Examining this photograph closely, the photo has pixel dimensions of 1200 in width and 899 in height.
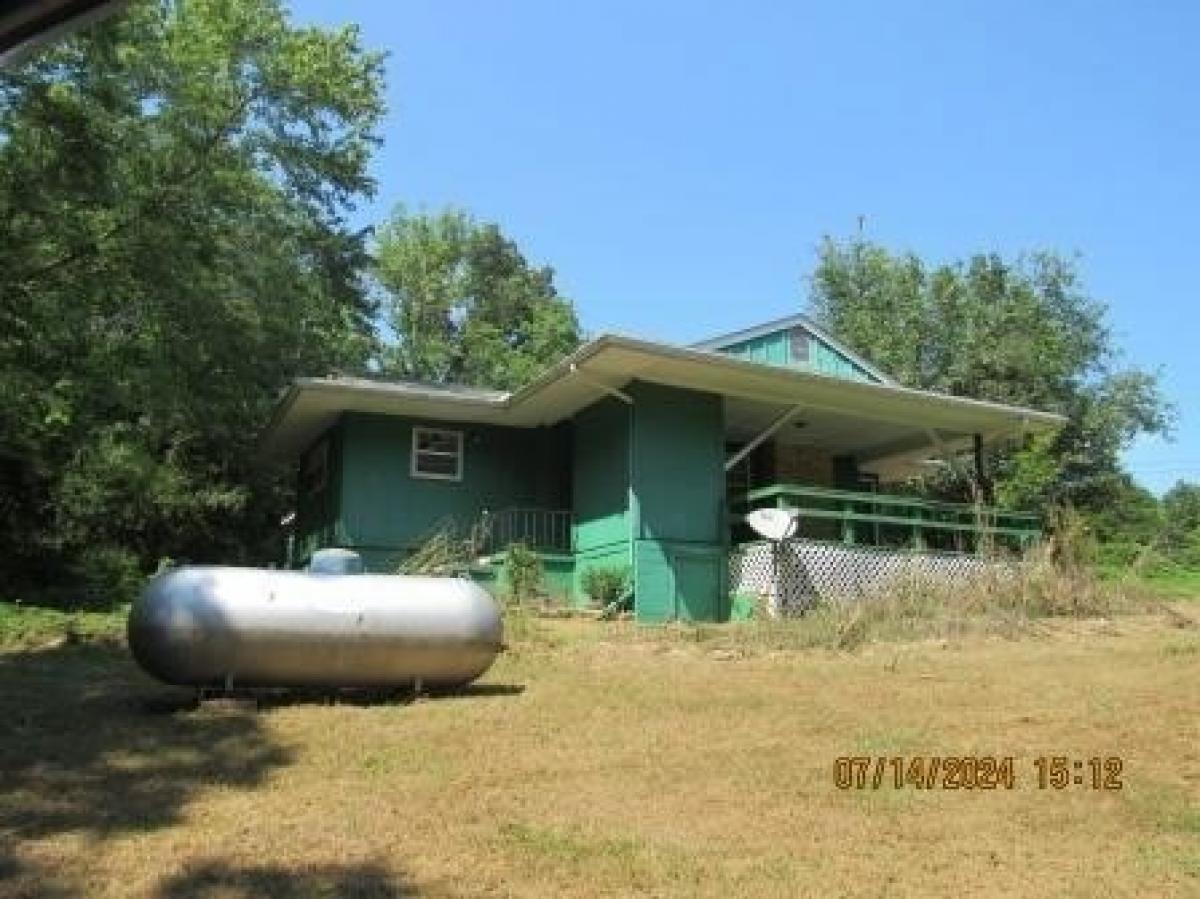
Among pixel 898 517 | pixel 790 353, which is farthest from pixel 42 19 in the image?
pixel 790 353

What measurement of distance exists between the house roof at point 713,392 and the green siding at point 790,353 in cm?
143

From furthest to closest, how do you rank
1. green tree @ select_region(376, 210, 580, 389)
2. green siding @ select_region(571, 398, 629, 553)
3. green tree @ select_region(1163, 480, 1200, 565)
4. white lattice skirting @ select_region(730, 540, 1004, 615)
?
green tree @ select_region(376, 210, 580, 389)
green tree @ select_region(1163, 480, 1200, 565)
green siding @ select_region(571, 398, 629, 553)
white lattice skirting @ select_region(730, 540, 1004, 615)

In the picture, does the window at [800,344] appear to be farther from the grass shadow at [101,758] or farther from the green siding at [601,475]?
the grass shadow at [101,758]

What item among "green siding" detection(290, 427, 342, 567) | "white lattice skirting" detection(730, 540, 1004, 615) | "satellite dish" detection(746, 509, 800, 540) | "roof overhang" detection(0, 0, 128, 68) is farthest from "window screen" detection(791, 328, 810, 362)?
"roof overhang" detection(0, 0, 128, 68)

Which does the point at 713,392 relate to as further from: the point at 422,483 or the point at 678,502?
the point at 422,483

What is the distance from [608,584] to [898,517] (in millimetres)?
4841

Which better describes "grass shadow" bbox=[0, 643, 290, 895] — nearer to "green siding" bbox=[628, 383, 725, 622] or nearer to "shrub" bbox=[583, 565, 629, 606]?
"shrub" bbox=[583, 565, 629, 606]

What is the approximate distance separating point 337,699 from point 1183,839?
21.7 feet

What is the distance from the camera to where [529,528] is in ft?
65.8

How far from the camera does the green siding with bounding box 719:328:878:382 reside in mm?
22406

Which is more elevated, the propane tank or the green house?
the green house

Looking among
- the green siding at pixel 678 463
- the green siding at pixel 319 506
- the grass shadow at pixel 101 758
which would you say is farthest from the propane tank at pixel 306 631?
the green siding at pixel 319 506

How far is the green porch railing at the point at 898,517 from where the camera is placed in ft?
59.1

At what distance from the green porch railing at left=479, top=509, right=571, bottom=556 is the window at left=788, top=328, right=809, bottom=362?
18.0ft
